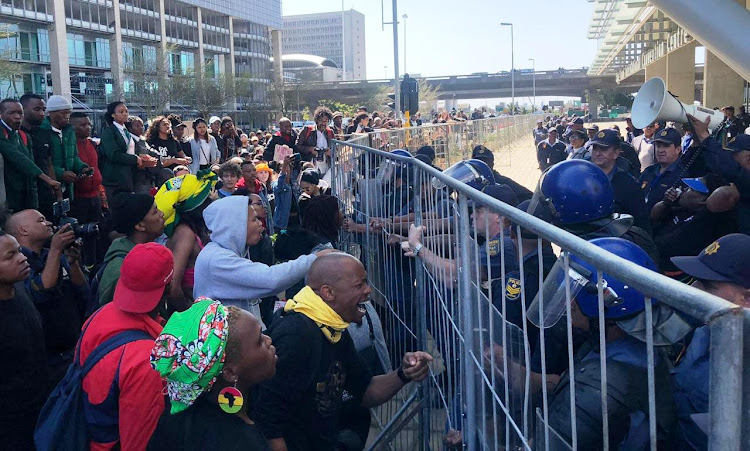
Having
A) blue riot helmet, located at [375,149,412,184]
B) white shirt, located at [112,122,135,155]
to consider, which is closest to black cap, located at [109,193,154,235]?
blue riot helmet, located at [375,149,412,184]

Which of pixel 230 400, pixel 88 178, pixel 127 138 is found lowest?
pixel 230 400

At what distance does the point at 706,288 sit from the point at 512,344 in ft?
2.73

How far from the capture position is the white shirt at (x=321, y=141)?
1120 centimetres

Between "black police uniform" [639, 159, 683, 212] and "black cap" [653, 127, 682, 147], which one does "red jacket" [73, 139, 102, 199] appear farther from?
"black cap" [653, 127, 682, 147]

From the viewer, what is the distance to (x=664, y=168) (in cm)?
677

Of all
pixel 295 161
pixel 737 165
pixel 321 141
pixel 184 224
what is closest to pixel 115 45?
pixel 321 141

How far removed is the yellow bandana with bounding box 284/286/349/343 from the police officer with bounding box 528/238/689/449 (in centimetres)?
130

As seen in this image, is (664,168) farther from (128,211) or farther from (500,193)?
(128,211)

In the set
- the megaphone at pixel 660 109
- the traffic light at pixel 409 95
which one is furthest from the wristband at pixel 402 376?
the traffic light at pixel 409 95

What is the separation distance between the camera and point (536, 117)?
49062 millimetres

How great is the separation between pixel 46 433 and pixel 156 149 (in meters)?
7.99

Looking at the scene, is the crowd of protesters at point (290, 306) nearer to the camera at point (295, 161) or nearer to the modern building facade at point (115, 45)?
the camera at point (295, 161)

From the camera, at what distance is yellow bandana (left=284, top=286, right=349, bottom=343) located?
3.09 m

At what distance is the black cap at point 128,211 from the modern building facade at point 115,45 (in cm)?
4591
